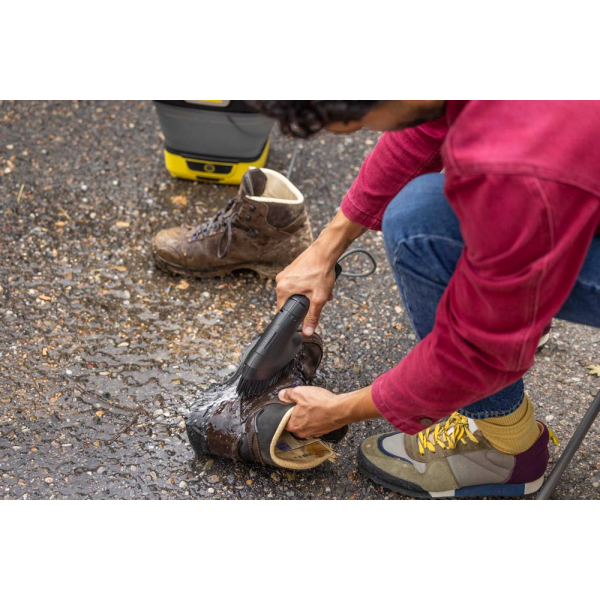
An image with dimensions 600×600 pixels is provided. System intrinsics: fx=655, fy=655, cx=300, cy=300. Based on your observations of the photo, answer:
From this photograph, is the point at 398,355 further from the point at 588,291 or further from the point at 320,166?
the point at 320,166

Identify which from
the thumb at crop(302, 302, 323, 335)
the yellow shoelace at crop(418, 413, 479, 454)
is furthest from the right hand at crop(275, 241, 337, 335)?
the yellow shoelace at crop(418, 413, 479, 454)

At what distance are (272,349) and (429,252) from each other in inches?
17.9

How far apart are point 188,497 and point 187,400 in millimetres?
274

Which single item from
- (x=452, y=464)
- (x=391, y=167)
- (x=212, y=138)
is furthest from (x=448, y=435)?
(x=212, y=138)

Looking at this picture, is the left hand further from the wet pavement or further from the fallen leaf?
the fallen leaf

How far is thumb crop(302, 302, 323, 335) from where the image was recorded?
57.8 inches

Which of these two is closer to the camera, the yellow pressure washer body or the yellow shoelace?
the yellow shoelace

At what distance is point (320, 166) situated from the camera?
2.39m

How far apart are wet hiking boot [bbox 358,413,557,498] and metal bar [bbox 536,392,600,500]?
0.12 feet

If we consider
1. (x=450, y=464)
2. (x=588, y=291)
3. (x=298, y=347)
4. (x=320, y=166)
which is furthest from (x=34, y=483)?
(x=320, y=166)

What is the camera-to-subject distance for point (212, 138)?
2.09 meters

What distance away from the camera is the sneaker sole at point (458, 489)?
143 cm

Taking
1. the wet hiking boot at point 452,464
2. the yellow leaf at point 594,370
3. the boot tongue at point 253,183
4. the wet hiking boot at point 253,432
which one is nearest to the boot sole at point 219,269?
the boot tongue at point 253,183

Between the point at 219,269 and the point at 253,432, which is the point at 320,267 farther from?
the point at 219,269
